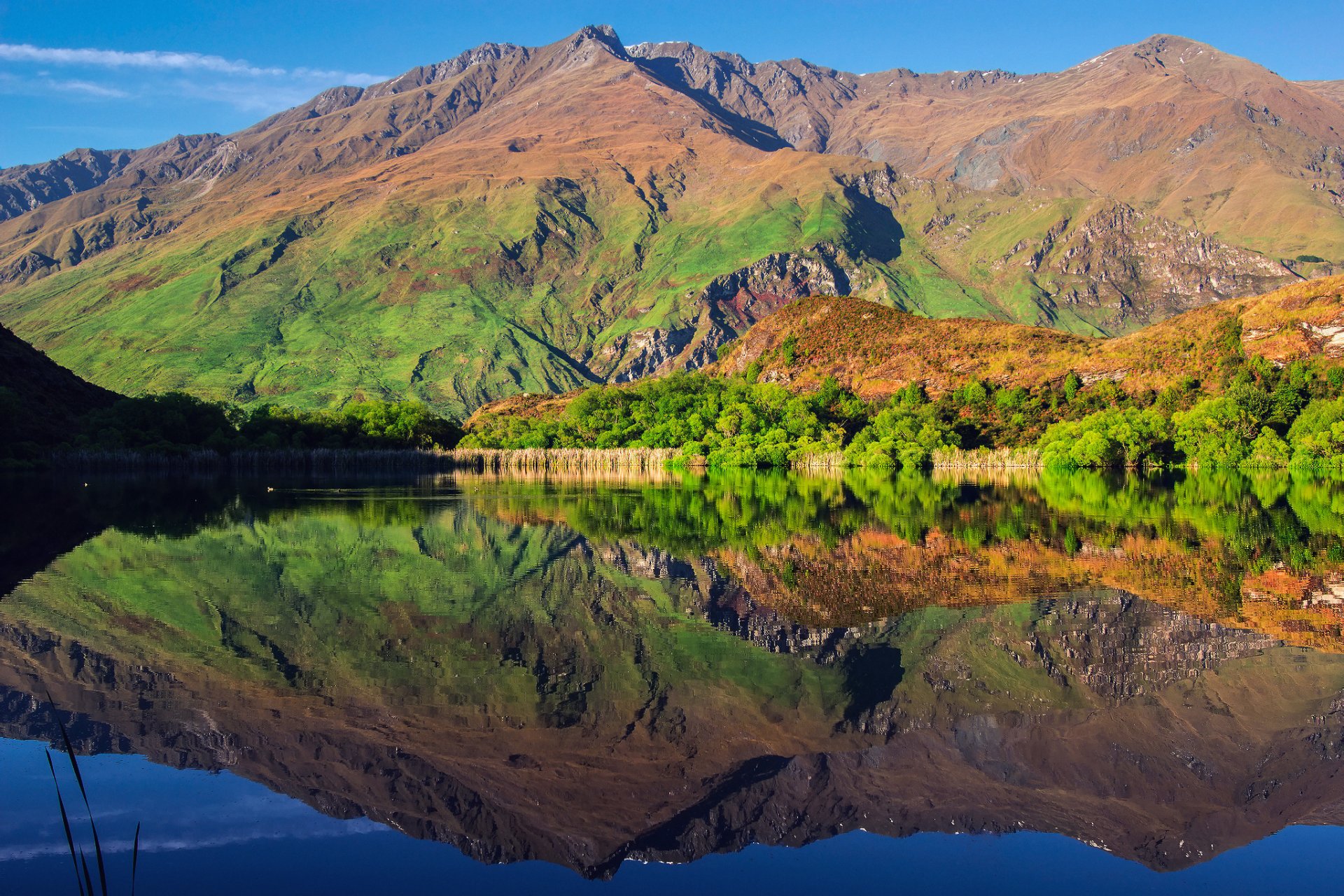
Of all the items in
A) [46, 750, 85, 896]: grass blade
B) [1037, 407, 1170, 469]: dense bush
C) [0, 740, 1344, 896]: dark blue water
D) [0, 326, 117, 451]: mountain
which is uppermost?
[0, 326, 117, 451]: mountain

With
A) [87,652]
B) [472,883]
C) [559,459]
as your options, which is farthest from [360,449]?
[472,883]

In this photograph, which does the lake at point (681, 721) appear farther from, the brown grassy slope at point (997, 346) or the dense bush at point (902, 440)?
the brown grassy slope at point (997, 346)

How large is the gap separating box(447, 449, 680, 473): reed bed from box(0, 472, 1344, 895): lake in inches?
3267

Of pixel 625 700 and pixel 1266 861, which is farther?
pixel 625 700

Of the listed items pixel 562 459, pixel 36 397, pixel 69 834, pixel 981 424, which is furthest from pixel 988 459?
pixel 69 834

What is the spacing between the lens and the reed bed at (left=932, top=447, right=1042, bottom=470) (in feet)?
317

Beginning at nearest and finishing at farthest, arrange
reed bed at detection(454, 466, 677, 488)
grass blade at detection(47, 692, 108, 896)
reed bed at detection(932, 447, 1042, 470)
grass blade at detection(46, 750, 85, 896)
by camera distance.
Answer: grass blade at detection(46, 750, 85, 896), grass blade at detection(47, 692, 108, 896), reed bed at detection(454, 466, 677, 488), reed bed at detection(932, 447, 1042, 470)

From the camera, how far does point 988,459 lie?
323 ft

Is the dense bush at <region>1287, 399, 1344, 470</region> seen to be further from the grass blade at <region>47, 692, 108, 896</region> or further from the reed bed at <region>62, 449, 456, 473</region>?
the grass blade at <region>47, 692, 108, 896</region>

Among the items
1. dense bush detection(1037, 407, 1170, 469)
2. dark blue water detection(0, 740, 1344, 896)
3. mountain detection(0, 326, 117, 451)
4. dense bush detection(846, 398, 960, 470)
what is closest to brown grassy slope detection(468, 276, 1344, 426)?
dense bush detection(1037, 407, 1170, 469)

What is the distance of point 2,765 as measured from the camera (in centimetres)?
1126

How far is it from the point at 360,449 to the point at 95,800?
342 ft

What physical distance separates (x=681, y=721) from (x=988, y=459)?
299ft

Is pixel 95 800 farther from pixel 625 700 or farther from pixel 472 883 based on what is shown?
pixel 625 700
